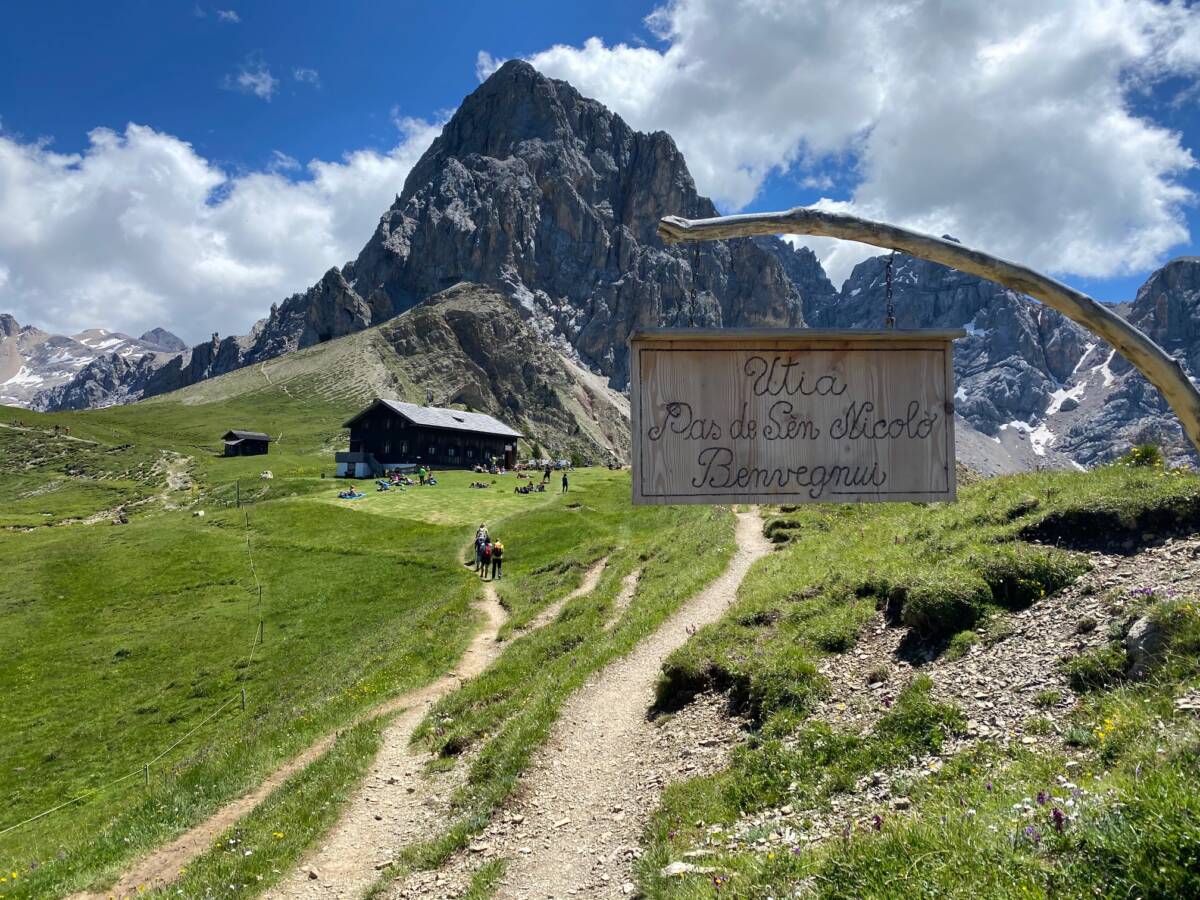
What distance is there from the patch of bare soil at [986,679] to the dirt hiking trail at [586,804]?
1934 mm

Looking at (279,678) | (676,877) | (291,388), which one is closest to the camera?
(676,877)

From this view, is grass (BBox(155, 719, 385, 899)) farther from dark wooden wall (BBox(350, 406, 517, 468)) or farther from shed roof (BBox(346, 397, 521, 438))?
dark wooden wall (BBox(350, 406, 517, 468))

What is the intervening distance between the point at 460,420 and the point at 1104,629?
317 ft

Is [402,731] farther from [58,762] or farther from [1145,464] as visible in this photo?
[1145,464]

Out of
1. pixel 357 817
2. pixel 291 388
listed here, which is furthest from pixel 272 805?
pixel 291 388

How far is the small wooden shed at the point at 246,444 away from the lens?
113m

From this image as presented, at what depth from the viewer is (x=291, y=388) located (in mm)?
176000

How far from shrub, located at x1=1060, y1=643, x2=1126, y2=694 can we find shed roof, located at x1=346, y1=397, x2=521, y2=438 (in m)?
91.7

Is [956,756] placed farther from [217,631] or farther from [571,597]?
[217,631]

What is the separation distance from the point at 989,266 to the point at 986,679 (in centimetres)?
646

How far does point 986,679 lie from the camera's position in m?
9.63

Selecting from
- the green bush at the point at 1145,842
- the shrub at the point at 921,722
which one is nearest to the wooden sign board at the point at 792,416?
the green bush at the point at 1145,842

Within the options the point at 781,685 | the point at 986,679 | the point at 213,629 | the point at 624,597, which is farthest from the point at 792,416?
the point at 213,629

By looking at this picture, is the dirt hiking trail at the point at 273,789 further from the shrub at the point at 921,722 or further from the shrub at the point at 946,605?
the shrub at the point at 946,605
